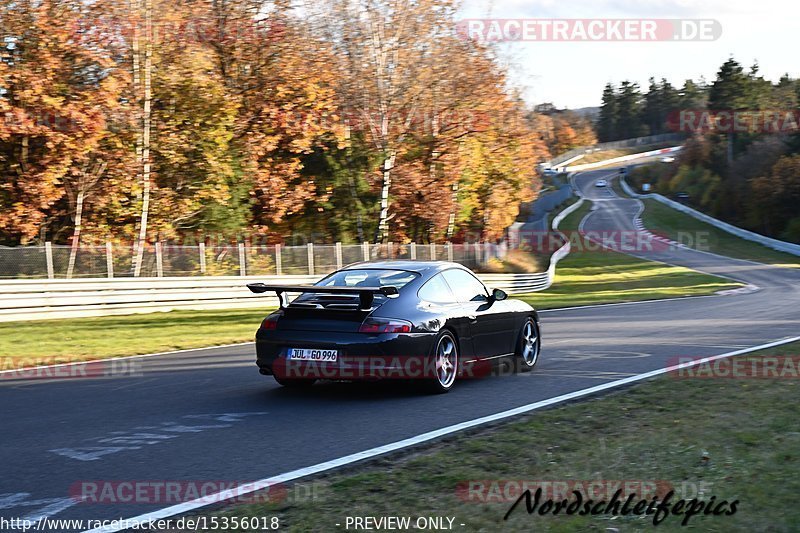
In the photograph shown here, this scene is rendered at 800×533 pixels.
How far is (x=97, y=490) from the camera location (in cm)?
584

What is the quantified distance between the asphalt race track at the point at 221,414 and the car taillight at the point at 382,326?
2.46 feet

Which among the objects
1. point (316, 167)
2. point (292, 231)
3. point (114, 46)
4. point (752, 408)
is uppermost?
Answer: point (114, 46)

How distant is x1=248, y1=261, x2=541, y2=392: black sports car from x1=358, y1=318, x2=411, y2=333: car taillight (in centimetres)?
1

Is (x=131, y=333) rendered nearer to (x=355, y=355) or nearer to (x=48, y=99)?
(x=355, y=355)

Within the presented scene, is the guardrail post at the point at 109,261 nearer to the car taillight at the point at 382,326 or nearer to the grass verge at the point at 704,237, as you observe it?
the car taillight at the point at 382,326

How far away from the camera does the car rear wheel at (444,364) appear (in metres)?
9.73

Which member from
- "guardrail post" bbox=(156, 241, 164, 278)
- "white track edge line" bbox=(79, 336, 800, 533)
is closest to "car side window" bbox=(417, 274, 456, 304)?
"white track edge line" bbox=(79, 336, 800, 533)

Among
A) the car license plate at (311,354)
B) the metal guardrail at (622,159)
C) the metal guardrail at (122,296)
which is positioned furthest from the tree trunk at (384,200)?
the metal guardrail at (622,159)

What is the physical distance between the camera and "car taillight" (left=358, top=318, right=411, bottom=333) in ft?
30.2

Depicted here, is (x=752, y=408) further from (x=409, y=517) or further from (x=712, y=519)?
(x=409, y=517)

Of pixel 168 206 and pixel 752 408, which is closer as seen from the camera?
pixel 752 408

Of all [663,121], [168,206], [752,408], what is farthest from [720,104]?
[752,408]

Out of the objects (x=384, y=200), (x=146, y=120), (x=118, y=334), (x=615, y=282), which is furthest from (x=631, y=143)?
(x=118, y=334)

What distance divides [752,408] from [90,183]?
23.1 meters
